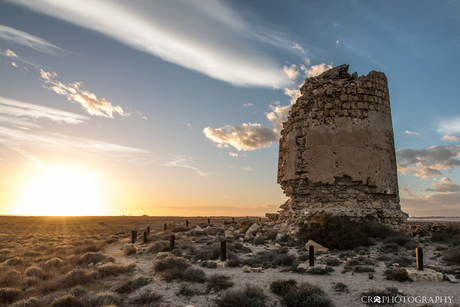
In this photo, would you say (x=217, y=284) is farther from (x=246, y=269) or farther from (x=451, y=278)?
(x=451, y=278)

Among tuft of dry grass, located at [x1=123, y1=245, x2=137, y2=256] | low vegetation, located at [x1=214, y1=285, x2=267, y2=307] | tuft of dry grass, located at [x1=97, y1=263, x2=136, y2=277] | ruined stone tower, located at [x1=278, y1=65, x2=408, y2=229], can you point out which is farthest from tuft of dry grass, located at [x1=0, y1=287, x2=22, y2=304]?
ruined stone tower, located at [x1=278, y1=65, x2=408, y2=229]

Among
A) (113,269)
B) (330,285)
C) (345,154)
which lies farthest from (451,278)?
(113,269)

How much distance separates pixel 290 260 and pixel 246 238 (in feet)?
18.4

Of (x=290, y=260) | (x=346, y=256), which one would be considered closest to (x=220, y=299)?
(x=290, y=260)

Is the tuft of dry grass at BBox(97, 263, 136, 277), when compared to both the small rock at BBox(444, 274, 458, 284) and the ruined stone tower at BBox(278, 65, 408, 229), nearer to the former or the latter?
the ruined stone tower at BBox(278, 65, 408, 229)

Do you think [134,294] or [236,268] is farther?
[236,268]

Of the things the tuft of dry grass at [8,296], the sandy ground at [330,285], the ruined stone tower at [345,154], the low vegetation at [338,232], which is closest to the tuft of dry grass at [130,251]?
the sandy ground at [330,285]

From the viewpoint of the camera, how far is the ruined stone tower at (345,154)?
12.9 m

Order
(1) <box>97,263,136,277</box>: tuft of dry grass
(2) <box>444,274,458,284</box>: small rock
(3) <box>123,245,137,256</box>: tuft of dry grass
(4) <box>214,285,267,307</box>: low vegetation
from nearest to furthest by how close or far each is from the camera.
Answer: (4) <box>214,285,267,307</box>: low vegetation → (2) <box>444,274,458,284</box>: small rock → (1) <box>97,263,136,277</box>: tuft of dry grass → (3) <box>123,245,137,256</box>: tuft of dry grass

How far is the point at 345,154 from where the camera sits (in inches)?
514

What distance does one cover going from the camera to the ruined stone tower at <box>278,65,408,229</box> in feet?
42.4

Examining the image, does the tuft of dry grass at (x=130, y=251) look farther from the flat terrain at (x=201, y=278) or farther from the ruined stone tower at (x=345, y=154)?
the ruined stone tower at (x=345, y=154)

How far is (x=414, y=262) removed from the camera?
810cm

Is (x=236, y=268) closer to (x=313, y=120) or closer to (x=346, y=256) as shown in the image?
(x=346, y=256)
